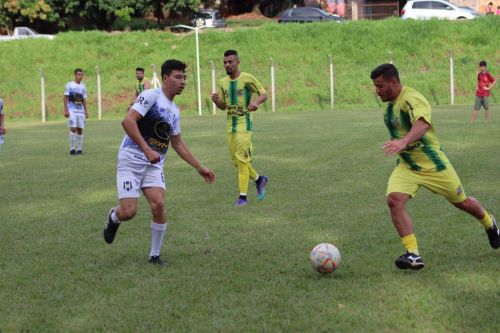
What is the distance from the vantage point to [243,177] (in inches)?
422

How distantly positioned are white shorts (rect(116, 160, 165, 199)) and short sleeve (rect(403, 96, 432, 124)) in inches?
93.0

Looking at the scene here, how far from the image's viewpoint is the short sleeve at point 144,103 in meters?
6.90

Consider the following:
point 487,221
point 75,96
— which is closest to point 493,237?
point 487,221

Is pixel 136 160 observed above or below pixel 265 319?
above

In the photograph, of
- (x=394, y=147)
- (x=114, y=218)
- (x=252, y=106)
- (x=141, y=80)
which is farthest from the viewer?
(x=141, y=80)

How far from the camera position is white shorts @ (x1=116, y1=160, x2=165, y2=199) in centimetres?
708

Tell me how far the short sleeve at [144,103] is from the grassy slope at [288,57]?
30.5 metres

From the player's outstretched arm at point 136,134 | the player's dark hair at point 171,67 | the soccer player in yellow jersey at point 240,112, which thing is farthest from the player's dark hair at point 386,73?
the soccer player in yellow jersey at point 240,112

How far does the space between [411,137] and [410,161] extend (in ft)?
1.58

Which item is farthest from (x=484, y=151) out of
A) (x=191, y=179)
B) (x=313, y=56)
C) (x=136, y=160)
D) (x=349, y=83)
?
(x=313, y=56)

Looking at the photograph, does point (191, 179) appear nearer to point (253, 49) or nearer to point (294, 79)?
point (294, 79)

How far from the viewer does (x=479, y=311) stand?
209 inches

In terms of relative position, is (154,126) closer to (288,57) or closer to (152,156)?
(152,156)

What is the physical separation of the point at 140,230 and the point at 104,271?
6.41 ft
